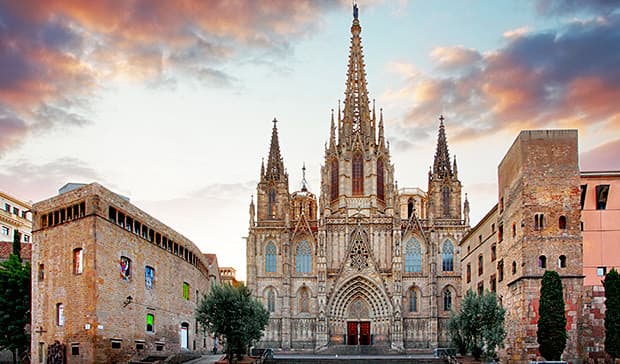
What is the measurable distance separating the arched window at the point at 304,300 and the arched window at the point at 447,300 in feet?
43.8

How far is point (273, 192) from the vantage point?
8044 cm

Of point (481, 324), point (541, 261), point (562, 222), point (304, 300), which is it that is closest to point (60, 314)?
point (481, 324)

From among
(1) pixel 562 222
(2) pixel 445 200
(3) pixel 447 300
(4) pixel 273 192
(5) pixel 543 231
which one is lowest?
(3) pixel 447 300

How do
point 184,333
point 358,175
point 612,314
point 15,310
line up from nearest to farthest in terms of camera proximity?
point 612,314 < point 15,310 < point 184,333 < point 358,175

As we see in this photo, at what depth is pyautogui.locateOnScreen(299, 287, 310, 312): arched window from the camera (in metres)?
74.6

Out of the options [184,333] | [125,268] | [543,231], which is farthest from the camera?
[184,333]

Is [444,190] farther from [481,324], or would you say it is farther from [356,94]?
[481,324]

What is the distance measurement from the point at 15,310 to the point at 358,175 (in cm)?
4081

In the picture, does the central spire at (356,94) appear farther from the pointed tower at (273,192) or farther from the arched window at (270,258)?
the arched window at (270,258)

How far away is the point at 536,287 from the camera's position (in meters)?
41.2

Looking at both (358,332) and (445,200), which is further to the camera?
(445,200)

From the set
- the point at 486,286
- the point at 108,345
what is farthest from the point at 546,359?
the point at 108,345

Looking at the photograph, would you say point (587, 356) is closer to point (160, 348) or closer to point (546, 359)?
point (546, 359)

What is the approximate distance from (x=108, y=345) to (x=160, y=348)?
8.65 meters
